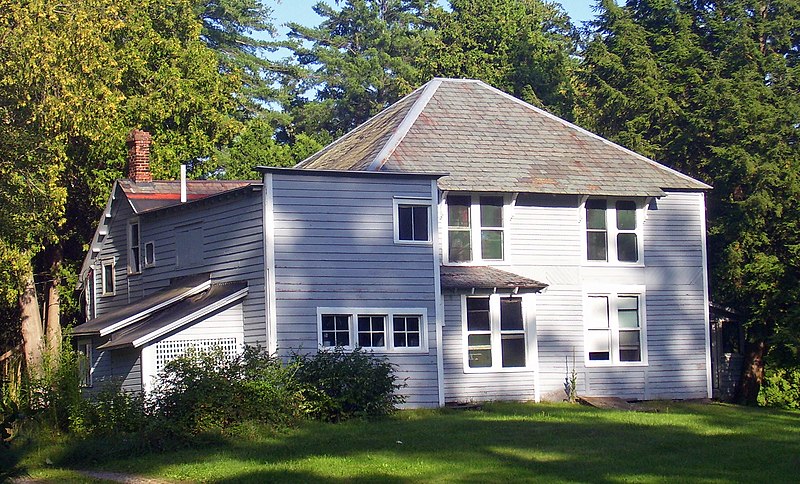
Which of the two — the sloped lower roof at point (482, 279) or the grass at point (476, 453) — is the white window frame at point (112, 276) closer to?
the sloped lower roof at point (482, 279)

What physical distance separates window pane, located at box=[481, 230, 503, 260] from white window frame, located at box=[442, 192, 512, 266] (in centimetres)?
8

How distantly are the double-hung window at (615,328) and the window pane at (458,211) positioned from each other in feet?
12.5

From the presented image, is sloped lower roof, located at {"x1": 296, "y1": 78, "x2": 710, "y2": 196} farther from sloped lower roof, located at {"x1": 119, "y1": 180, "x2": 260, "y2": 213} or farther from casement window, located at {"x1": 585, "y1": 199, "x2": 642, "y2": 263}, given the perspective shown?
sloped lower roof, located at {"x1": 119, "y1": 180, "x2": 260, "y2": 213}

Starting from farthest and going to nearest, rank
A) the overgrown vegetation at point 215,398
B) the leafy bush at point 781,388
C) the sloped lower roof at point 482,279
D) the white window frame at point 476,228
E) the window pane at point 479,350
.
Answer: the leafy bush at point 781,388, the white window frame at point 476,228, the window pane at point 479,350, the sloped lower roof at point 482,279, the overgrown vegetation at point 215,398

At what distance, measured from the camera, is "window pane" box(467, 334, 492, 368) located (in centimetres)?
2861

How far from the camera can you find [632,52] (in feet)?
127

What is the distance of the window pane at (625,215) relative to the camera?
30.8 metres

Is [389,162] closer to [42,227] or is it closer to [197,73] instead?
[42,227]

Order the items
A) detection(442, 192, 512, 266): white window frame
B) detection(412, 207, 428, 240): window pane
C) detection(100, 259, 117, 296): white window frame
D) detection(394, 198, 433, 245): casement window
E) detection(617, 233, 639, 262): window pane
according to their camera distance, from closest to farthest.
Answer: detection(394, 198, 433, 245): casement window, detection(412, 207, 428, 240): window pane, detection(442, 192, 512, 266): white window frame, detection(617, 233, 639, 262): window pane, detection(100, 259, 117, 296): white window frame

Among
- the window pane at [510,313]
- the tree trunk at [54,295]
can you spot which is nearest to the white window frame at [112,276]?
the tree trunk at [54,295]

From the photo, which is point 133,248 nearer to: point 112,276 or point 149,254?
point 149,254

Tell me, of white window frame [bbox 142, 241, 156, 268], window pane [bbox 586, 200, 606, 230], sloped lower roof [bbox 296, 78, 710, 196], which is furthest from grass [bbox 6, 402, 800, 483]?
white window frame [bbox 142, 241, 156, 268]

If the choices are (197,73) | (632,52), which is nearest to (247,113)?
(197,73)

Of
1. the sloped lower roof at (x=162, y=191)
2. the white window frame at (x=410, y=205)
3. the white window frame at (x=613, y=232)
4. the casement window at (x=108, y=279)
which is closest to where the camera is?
the white window frame at (x=410, y=205)
